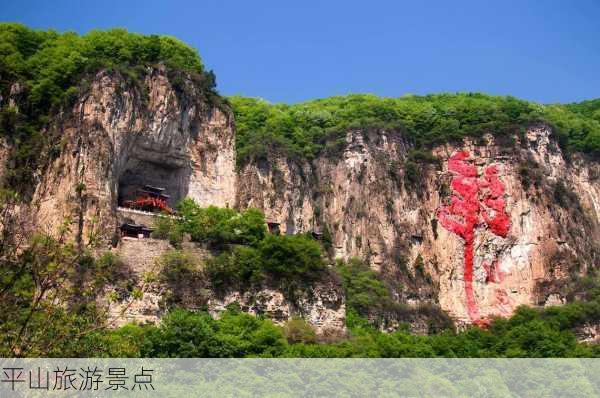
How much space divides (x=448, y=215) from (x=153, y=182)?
1837cm

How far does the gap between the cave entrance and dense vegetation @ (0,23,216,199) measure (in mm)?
4402

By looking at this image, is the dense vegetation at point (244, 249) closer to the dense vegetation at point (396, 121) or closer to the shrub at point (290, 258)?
the shrub at point (290, 258)

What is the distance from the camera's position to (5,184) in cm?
3438

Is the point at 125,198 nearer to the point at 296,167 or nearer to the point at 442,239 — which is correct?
the point at 296,167

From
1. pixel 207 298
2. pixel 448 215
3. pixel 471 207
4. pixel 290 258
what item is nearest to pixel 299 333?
pixel 290 258

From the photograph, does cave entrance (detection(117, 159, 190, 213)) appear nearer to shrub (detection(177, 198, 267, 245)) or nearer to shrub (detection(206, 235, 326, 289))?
shrub (detection(177, 198, 267, 245))

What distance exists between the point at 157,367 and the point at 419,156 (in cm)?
2958

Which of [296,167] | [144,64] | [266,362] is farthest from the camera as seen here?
[296,167]

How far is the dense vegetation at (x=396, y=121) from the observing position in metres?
50.9

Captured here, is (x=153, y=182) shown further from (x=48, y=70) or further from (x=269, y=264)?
(x=269, y=264)

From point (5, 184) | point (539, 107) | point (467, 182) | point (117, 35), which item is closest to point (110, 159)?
point (5, 184)

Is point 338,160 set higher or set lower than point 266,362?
higher

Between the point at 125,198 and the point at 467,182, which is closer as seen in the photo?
the point at 125,198

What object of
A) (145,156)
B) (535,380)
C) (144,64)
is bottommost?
(535,380)
